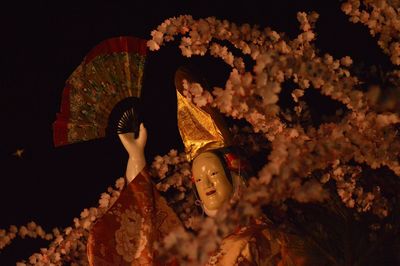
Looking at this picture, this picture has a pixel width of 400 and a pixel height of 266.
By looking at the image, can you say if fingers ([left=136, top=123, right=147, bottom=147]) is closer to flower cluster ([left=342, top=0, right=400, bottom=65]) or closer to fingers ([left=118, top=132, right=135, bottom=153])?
fingers ([left=118, top=132, right=135, bottom=153])

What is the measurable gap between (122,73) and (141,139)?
12.7 inches

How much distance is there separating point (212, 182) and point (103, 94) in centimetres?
67

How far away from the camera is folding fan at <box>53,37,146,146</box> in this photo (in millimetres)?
2594

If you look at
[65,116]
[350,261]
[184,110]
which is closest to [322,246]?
[350,261]

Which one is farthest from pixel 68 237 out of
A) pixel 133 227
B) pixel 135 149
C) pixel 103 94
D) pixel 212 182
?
pixel 212 182

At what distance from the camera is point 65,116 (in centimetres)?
261

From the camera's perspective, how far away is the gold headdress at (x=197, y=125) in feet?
8.52

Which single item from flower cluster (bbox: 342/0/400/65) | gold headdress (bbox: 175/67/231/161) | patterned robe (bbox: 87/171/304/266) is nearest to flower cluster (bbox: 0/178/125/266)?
→ patterned robe (bbox: 87/171/304/266)

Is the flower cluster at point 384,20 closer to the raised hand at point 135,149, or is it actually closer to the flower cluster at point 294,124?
the flower cluster at point 294,124

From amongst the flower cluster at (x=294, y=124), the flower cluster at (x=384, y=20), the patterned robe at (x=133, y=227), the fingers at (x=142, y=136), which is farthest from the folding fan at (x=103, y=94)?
the flower cluster at (x=384, y=20)

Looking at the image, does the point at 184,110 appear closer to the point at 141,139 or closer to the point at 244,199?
the point at 141,139

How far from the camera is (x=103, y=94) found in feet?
8.63

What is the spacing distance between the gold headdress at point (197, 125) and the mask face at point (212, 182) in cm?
11

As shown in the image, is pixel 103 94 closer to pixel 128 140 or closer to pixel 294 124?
pixel 128 140
